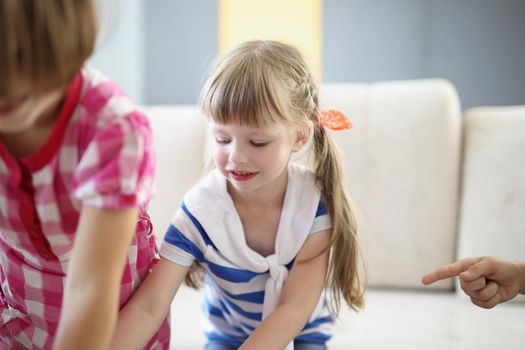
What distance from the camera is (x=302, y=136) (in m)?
1.20

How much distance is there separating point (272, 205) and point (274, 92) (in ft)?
0.81

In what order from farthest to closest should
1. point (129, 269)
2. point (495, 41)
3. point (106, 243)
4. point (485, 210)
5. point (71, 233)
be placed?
point (495, 41) < point (485, 210) < point (129, 269) < point (71, 233) < point (106, 243)

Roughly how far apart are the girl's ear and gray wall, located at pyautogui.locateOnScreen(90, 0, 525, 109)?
1.37 m

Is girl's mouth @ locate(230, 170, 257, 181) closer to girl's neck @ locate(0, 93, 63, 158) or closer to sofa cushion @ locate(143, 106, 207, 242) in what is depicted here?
girl's neck @ locate(0, 93, 63, 158)

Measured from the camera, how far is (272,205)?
1.23 meters

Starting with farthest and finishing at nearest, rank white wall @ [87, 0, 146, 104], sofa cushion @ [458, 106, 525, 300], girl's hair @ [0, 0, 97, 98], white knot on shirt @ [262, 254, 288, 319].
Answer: white wall @ [87, 0, 146, 104] < sofa cushion @ [458, 106, 525, 300] < white knot on shirt @ [262, 254, 288, 319] < girl's hair @ [0, 0, 97, 98]

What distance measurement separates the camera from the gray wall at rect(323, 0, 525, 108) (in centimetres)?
247

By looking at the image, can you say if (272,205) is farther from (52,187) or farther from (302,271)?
(52,187)

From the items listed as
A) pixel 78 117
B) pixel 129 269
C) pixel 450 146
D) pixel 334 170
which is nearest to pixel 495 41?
pixel 450 146

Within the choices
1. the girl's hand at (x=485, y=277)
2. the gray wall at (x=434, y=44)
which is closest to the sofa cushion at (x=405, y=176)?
the girl's hand at (x=485, y=277)

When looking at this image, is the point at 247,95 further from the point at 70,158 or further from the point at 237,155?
the point at 70,158

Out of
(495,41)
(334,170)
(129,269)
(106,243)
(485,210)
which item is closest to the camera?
(106,243)

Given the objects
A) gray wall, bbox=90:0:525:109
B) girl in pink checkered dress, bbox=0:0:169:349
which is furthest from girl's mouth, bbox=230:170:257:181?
gray wall, bbox=90:0:525:109

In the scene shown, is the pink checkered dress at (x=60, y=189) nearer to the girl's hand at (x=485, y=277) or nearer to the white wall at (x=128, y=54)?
the girl's hand at (x=485, y=277)
